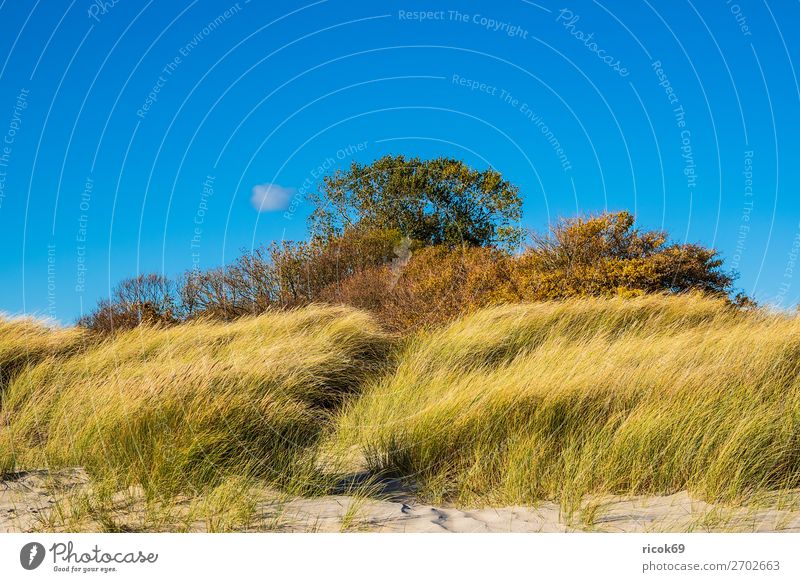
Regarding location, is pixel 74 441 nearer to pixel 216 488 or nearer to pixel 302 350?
pixel 216 488

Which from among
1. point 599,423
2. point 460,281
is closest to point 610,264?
point 460,281

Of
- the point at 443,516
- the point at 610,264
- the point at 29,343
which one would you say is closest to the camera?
the point at 443,516

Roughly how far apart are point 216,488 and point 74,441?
5.70 feet

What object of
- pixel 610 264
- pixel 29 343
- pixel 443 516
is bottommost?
pixel 443 516

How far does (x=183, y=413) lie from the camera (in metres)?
5.45

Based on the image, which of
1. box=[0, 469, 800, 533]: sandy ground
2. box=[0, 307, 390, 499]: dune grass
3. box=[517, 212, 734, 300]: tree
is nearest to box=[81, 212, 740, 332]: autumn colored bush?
box=[517, 212, 734, 300]: tree

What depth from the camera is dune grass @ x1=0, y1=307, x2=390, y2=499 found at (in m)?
5.02

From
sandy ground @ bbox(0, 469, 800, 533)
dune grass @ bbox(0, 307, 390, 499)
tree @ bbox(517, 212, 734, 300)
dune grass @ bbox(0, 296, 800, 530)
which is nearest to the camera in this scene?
sandy ground @ bbox(0, 469, 800, 533)

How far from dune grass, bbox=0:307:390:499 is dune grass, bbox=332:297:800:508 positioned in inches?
24.0

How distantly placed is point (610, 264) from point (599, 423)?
24.0ft

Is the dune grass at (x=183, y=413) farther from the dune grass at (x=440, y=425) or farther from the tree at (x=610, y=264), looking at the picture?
the tree at (x=610, y=264)

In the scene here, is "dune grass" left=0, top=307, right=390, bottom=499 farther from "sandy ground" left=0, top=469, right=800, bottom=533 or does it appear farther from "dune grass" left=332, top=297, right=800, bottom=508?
"dune grass" left=332, top=297, right=800, bottom=508

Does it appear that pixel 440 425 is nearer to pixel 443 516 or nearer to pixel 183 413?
pixel 443 516
